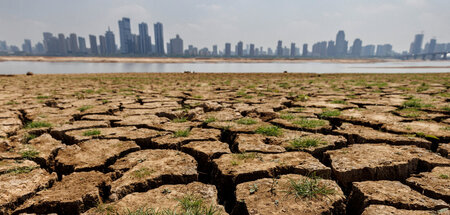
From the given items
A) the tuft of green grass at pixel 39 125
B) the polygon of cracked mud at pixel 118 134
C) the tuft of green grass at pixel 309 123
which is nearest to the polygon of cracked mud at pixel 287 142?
the tuft of green grass at pixel 309 123

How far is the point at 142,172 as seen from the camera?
1744 mm

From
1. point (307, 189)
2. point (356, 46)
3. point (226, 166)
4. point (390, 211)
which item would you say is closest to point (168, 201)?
point (226, 166)

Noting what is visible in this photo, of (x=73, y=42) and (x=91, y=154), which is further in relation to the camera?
(x=73, y=42)

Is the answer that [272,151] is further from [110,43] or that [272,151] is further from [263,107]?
[110,43]

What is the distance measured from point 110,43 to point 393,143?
175m

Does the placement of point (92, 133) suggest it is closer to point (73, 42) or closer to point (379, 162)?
point (379, 162)

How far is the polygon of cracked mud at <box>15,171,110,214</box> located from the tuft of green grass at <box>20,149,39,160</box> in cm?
61

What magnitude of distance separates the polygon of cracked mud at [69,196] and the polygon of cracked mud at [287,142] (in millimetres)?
1155

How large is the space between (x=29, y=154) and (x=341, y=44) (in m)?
205

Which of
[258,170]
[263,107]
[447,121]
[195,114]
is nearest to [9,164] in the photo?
[258,170]

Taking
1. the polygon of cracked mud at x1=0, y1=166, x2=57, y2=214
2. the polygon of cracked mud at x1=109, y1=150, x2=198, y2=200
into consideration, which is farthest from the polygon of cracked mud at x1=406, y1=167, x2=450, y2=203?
the polygon of cracked mud at x1=0, y1=166, x2=57, y2=214

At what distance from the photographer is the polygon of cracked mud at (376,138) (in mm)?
2282

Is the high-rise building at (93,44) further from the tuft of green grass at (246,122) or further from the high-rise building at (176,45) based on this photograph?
the tuft of green grass at (246,122)

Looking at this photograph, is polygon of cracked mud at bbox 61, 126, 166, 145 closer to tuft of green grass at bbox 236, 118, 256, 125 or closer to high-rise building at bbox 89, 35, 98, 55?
tuft of green grass at bbox 236, 118, 256, 125
